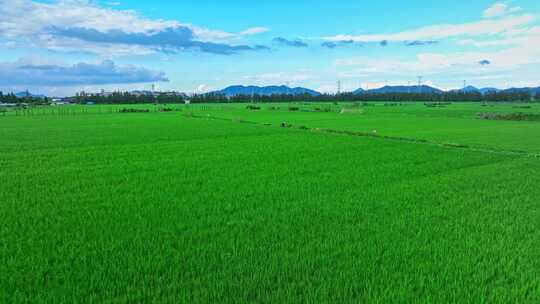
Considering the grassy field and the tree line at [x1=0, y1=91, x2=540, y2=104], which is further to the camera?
the tree line at [x1=0, y1=91, x2=540, y2=104]

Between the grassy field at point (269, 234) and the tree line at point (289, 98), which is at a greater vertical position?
the tree line at point (289, 98)

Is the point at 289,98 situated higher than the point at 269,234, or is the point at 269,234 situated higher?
the point at 289,98

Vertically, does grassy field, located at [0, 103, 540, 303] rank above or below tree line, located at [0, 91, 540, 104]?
below

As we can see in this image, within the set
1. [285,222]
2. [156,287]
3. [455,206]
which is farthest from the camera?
[455,206]

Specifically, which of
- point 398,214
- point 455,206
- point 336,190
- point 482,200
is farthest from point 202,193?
point 482,200

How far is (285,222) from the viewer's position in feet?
20.6

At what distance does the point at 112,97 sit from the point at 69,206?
122160 millimetres

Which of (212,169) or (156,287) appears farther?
(212,169)

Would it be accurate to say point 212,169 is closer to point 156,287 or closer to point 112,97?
point 156,287

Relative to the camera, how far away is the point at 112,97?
11856cm

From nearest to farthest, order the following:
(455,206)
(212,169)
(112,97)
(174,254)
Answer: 1. (174,254)
2. (455,206)
3. (212,169)
4. (112,97)

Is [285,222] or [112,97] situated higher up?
[112,97]

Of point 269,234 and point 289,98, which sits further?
point 289,98

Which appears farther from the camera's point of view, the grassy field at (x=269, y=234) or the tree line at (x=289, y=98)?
the tree line at (x=289, y=98)
